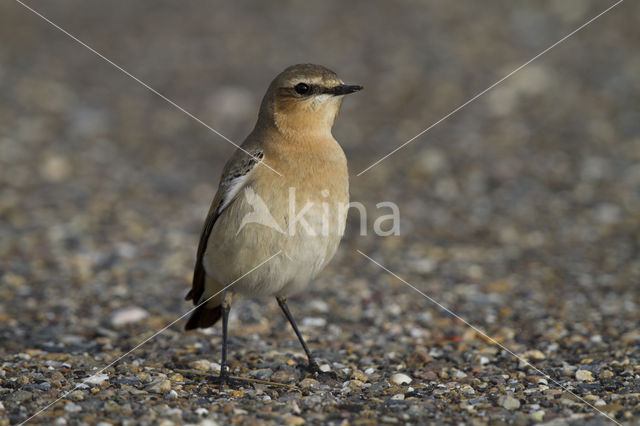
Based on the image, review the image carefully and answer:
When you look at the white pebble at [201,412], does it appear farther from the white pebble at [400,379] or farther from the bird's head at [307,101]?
the bird's head at [307,101]

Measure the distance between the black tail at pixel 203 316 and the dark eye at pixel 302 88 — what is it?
6.08 feet

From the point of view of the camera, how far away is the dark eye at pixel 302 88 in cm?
575

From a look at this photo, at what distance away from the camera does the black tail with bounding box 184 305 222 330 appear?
6.29 meters

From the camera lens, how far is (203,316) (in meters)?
6.33

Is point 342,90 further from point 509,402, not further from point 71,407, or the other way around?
point 71,407

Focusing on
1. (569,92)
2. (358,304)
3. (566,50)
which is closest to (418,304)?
(358,304)

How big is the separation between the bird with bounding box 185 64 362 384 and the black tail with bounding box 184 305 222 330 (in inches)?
11.2

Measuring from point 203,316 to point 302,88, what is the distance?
6.63ft

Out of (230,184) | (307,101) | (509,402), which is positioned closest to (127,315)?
(230,184)

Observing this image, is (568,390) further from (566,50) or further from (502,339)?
(566,50)

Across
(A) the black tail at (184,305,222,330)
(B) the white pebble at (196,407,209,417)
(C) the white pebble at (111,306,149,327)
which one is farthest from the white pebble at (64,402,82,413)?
(C) the white pebble at (111,306,149,327)

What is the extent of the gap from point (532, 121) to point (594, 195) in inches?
99.4

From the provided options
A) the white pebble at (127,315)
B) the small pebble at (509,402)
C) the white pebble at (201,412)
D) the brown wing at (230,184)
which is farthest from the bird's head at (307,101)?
the white pebble at (127,315)

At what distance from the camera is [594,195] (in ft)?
33.6
